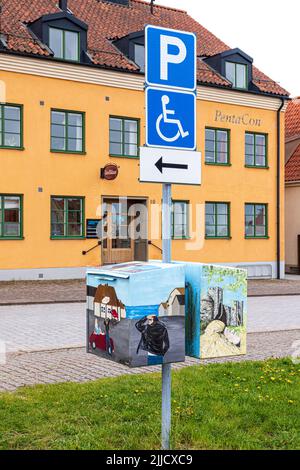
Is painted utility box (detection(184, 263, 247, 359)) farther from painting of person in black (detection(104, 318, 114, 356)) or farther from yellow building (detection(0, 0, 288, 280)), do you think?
yellow building (detection(0, 0, 288, 280))

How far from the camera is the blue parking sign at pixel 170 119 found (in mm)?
4684

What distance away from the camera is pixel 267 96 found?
2748 centimetres

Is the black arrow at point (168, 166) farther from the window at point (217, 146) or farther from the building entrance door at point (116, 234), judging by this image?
the window at point (217, 146)

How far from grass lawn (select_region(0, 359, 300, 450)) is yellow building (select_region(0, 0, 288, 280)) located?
15.2 m

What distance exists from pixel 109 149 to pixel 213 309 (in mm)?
19279

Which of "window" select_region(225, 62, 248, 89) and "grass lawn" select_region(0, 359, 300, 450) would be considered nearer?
"grass lawn" select_region(0, 359, 300, 450)

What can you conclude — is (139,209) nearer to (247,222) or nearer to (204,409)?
(247,222)

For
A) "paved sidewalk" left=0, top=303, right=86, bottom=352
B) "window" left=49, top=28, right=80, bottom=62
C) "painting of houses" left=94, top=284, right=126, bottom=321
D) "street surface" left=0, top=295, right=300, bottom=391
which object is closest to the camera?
"painting of houses" left=94, top=284, right=126, bottom=321

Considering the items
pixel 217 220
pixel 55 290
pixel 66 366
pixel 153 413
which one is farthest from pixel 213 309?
pixel 217 220

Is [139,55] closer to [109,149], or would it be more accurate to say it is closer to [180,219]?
[109,149]

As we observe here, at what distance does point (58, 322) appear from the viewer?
498 inches

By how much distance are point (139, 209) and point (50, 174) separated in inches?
149

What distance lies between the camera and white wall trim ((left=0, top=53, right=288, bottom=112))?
21.2 metres

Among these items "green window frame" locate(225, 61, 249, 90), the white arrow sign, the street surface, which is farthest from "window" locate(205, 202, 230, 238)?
the white arrow sign
